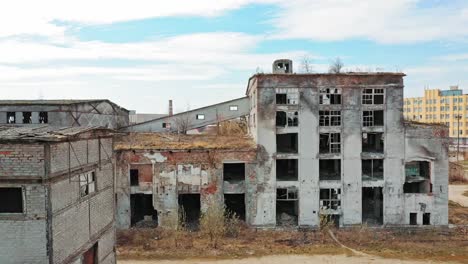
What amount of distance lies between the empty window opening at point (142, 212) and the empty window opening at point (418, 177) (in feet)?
56.5

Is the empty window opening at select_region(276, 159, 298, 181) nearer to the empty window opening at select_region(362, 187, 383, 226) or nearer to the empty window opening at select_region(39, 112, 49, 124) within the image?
the empty window opening at select_region(362, 187, 383, 226)

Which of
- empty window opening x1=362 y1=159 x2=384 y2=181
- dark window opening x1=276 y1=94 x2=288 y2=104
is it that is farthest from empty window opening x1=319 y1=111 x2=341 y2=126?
empty window opening x1=362 y1=159 x2=384 y2=181

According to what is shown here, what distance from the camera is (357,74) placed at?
1019 inches

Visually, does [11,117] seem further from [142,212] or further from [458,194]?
[458,194]

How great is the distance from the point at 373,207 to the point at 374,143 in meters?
4.60

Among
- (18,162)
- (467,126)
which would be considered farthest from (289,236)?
(467,126)

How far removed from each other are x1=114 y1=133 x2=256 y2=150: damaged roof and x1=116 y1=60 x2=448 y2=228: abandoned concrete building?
0.20 m

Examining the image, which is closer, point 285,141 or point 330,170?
point 330,170

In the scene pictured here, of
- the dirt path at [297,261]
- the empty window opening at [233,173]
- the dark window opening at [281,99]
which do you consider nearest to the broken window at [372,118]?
the dark window opening at [281,99]

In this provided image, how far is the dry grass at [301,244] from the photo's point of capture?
2230 cm

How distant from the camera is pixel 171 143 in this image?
27.6 meters

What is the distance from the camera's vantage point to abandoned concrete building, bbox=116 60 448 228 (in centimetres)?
2597

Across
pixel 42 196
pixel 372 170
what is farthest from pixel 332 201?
pixel 42 196

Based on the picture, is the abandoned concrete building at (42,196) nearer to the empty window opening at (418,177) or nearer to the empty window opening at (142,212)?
the empty window opening at (142,212)
